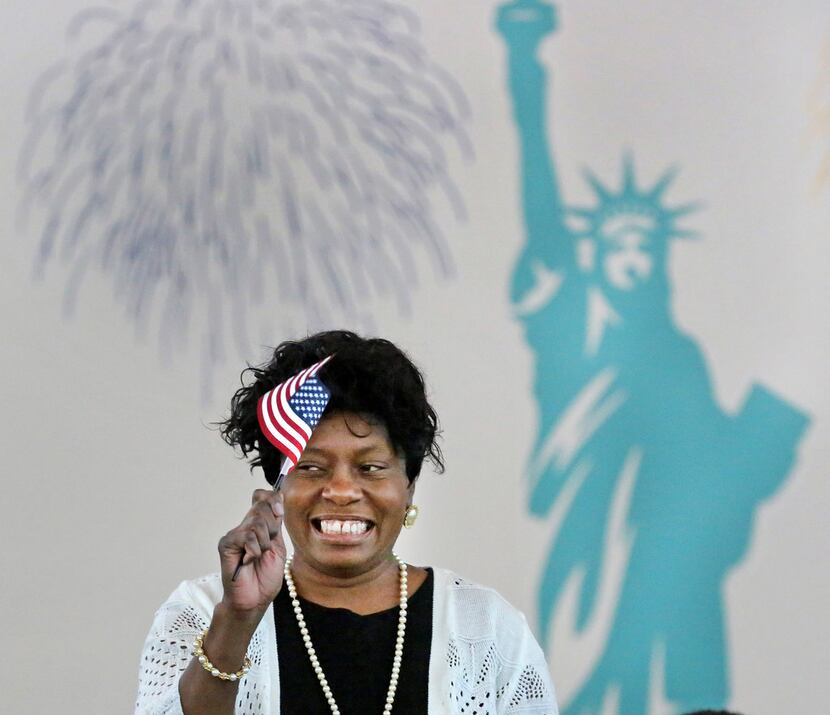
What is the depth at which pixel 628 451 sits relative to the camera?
2828mm

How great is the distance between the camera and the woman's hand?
60.8 inches

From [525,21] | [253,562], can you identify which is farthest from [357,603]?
[525,21]

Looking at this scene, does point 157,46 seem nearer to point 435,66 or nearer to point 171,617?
point 435,66

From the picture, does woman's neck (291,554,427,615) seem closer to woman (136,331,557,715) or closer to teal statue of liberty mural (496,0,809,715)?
woman (136,331,557,715)

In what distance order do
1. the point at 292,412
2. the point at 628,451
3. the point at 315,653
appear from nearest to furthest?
the point at 292,412, the point at 315,653, the point at 628,451

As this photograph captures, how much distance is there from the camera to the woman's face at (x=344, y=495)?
5.95 feet

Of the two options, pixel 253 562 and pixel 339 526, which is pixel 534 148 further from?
pixel 253 562

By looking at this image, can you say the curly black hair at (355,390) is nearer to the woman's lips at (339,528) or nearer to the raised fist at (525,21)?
the woman's lips at (339,528)

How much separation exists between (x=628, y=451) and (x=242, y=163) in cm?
107

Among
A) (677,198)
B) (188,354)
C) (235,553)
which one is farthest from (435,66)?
(235,553)

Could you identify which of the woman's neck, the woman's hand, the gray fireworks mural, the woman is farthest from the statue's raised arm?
the woman's hand

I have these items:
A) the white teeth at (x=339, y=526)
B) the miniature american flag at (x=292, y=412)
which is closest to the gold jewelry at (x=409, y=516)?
the white teeth at (x=339, y=526)

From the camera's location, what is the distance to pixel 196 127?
2.86 m

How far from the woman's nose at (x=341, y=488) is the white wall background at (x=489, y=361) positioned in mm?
1040
